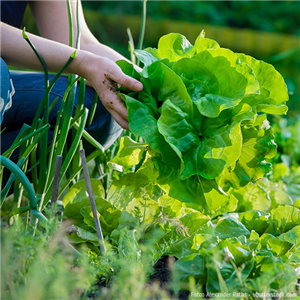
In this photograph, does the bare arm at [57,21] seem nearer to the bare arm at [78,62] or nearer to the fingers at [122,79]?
the bare arm at [78,62]

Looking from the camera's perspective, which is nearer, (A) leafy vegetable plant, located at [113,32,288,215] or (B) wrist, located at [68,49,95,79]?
Result: (A) leafy vegetable plant, located at [113,32,288,215]

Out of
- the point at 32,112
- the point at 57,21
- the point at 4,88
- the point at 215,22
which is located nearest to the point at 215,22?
the point at 215,22

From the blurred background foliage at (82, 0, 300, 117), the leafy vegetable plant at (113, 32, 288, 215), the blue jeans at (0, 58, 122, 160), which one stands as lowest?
the blurred background foliage at (82, 0, 300, 117)

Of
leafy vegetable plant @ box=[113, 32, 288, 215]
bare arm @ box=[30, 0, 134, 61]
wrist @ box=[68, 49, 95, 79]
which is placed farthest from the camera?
bare arm @ box=[30, 0, 134, 61]

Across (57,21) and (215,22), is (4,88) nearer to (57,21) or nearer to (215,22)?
(57,21)

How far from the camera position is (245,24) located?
191 inches

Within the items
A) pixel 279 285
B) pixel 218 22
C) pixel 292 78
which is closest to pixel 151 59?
pixel 279 285

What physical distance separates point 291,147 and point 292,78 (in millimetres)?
2023

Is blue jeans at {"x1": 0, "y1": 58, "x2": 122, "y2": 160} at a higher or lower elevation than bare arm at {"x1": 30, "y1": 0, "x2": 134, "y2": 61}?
lower

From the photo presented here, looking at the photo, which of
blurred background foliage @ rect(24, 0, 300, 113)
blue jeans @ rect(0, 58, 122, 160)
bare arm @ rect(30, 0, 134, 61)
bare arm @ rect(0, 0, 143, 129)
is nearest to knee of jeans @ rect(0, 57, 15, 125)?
bare arm @ rect(0, 0, 143, 129)

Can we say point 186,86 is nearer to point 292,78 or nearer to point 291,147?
point 291,147

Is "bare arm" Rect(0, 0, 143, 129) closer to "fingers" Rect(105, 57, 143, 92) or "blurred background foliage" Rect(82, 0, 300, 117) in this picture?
"fingers" Rect(105, 57, 143, 92)

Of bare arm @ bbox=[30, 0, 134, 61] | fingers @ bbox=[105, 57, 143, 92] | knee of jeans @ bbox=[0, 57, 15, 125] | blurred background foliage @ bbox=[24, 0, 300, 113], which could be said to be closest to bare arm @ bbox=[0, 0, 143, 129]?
fingers @ bbox=[105, 57, 143, 92]

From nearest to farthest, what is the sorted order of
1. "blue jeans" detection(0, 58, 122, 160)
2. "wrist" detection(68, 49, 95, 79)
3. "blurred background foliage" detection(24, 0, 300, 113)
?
"wrist" detection(68, 49, 95, 79) < "blue jeans" detection(0, 58, 122, 160) < "blurred background foliage" detection(24, 0, 300, 113)
